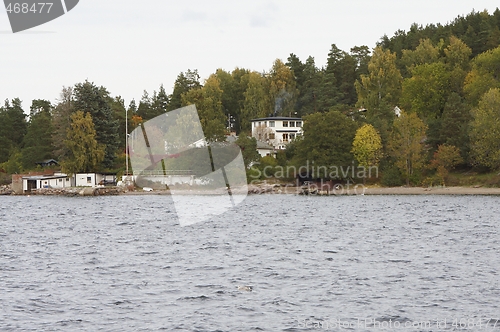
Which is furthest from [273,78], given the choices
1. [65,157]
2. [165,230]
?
[165,230]

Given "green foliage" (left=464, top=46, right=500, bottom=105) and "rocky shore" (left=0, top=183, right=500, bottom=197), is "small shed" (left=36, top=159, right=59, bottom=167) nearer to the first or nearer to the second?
"rocky shore" (left=0, top=183, right=500, bottom=197)

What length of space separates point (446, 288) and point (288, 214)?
2936 cm

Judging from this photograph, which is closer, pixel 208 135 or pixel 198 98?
pixel 208 135

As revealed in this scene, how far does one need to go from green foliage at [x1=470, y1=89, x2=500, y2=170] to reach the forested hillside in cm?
12

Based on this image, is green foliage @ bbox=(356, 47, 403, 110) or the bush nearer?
the bush

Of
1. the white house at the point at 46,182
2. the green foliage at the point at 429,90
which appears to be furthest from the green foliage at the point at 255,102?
the white house at the point at 46,182

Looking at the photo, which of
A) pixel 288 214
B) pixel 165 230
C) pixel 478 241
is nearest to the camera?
pixel 478 241

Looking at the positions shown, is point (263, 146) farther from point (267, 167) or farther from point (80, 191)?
point (80, 191)

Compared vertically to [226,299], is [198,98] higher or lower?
higher

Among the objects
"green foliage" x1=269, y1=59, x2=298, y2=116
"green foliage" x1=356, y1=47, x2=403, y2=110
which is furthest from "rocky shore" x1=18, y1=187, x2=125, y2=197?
"green foliage" x1=269, y1=59, x2=298, y2=116

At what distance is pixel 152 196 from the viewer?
81.6m

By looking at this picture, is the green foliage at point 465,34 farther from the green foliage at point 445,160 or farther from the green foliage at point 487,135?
the green foliage at point 445,160

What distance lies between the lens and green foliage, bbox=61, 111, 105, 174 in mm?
88000

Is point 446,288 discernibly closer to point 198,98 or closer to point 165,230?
point 165,230
